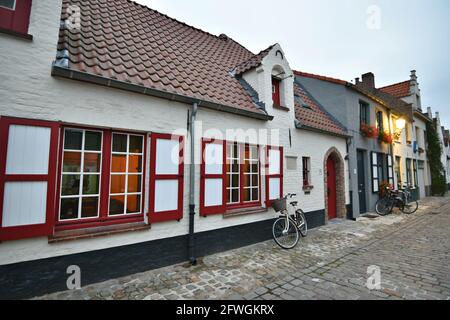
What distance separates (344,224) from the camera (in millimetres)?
8688

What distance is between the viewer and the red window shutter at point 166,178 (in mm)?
4609

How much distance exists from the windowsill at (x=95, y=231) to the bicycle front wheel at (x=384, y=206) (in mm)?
10806

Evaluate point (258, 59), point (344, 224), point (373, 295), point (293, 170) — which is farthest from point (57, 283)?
point (344, 224)

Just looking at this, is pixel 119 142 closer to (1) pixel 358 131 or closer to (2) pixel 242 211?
(2) pixel 242 211

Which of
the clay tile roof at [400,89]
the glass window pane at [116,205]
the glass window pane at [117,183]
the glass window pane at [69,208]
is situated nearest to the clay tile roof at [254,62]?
the glass window pane at [117,183]

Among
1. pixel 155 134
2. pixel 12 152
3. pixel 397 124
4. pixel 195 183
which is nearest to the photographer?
pixel 12 152

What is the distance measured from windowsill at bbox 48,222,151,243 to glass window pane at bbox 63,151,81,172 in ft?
3.34

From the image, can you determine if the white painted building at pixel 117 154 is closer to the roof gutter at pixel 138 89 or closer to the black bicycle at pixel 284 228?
the roof gutter at pixel 138 89

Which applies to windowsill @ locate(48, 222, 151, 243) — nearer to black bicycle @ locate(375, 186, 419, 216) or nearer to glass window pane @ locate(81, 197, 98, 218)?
glass window pane @ locate(81, 197, 98, 218)

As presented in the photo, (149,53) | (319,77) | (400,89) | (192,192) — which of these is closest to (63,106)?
(192,192)

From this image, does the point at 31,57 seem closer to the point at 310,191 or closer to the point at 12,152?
the point at 12,152

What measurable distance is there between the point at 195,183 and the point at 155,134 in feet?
4.62

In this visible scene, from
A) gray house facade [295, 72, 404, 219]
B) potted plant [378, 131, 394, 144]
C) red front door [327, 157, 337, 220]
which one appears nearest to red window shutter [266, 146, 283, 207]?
red front door [327, 157, 337, 220]

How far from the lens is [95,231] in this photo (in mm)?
3939
